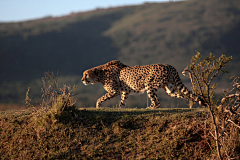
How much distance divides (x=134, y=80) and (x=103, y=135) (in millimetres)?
3582

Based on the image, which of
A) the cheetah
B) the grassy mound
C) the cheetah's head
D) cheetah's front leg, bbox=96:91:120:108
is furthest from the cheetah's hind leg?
the cheetah's head

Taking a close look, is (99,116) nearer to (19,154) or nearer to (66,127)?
(66,127)

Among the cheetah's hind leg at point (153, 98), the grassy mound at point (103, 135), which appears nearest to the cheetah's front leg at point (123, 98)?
the cheetah's hind leg at point (153, 98)

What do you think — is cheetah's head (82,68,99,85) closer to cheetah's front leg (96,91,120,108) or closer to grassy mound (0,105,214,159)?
cheetah's front leg (96,91,120,108)

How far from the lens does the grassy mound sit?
671cm

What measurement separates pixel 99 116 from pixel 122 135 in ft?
3.54

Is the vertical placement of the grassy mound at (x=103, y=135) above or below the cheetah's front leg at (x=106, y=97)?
below

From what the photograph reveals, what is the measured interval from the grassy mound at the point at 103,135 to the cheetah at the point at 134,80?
1900 millimetres

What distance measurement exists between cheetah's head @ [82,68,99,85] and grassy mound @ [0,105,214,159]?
2987 millimetres

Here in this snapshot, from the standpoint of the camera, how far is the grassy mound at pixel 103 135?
6.71m

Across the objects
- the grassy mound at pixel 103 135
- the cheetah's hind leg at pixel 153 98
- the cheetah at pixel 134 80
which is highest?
the cheetah at pixel 134 80

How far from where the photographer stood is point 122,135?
730cm

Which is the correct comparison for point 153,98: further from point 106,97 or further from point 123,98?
point 106,97

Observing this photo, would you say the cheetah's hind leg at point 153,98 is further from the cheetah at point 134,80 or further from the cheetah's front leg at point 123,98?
the cheetah's front leg at point 123,98
